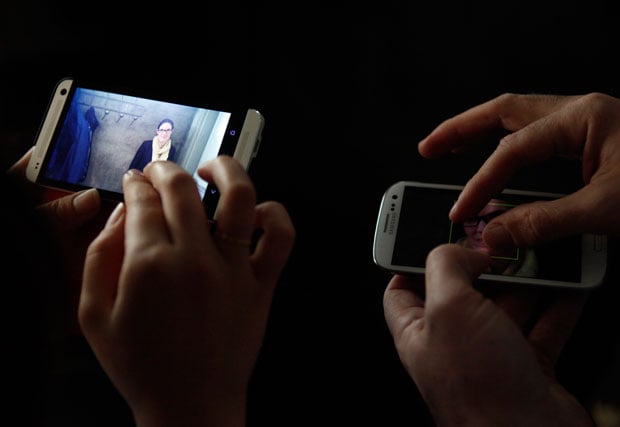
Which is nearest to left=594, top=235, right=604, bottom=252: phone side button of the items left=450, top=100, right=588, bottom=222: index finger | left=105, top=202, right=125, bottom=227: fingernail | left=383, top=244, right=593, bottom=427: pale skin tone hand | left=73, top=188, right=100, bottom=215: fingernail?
left=450, top=100, right=588, bottom=222: index finger

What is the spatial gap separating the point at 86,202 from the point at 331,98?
52cm

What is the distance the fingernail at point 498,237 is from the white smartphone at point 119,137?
0.40 metres

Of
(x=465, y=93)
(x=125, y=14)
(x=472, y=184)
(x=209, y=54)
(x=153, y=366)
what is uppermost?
(x=125, y=14)

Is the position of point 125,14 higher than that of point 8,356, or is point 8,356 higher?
point 125,14

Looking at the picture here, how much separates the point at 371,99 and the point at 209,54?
1.20 ft

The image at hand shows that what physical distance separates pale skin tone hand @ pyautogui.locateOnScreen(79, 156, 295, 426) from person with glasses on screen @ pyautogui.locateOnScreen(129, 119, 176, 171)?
1.33 ft

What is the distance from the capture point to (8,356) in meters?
0.44

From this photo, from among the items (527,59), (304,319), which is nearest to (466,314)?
(304,319)

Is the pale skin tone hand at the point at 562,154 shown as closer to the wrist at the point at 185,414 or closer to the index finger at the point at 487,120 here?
the index finger at the point at 487,120

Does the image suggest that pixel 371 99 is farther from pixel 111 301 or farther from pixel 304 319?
pixel 111 301

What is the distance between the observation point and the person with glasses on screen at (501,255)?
826mm

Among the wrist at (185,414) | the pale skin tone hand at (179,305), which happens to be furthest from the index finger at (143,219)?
the wrist at (185,414)

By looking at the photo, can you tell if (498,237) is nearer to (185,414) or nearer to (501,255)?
(501,255)

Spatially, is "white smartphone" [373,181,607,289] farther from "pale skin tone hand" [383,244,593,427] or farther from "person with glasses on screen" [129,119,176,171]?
"person with glasses on screen" [129,119,176,171]
